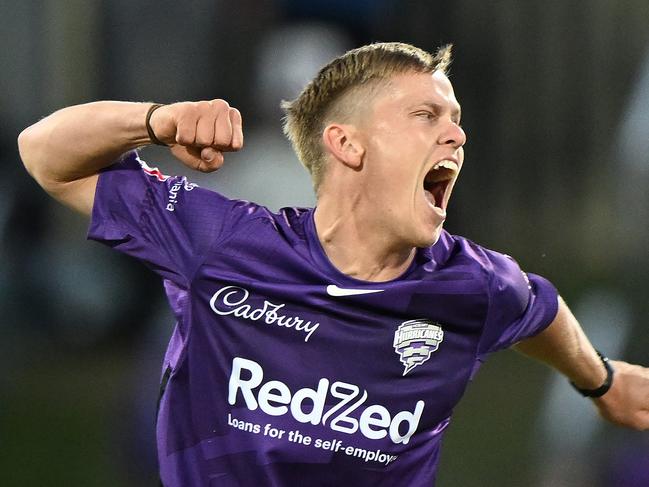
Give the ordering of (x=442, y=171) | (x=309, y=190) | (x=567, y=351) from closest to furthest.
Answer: (x=442, y=171), (x=567, y=351), (x=309, y=190)

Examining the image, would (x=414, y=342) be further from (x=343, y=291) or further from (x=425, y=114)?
(x=425, y=114)

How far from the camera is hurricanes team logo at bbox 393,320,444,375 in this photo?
A: 2.75 meters

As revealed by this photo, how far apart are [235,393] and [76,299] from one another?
349 centimetres

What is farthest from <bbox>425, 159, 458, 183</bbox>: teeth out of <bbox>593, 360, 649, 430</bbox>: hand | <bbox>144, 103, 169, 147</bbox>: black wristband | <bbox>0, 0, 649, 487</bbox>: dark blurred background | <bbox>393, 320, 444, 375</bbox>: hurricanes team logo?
<bbox>0, 0, 649, 487</bbox>: dark blurred background

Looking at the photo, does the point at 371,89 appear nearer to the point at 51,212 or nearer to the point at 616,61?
the point at 51,212

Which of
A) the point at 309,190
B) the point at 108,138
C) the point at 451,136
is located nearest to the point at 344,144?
the point at 451,136

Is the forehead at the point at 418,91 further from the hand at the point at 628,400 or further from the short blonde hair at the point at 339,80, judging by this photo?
the hand at the point at 628,400

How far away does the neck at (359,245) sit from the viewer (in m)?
2.80

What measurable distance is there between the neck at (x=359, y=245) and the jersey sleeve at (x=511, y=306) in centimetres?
24

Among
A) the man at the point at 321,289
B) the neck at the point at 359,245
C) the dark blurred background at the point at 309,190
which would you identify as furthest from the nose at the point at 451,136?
the dark blurred background at the point at 309,190

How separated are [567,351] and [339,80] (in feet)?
3.12

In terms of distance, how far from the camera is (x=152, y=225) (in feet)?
8.73

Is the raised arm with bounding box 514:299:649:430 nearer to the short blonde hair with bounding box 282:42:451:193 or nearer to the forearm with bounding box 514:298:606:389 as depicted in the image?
the forearm with bounding box 514:298:606:389

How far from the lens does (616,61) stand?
22.8 feet
